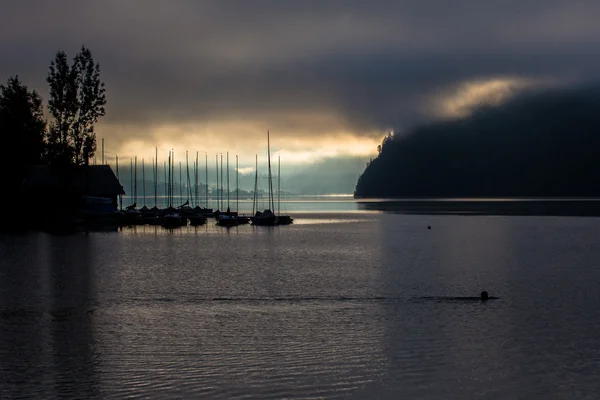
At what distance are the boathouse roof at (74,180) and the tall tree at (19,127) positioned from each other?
228 centimetres

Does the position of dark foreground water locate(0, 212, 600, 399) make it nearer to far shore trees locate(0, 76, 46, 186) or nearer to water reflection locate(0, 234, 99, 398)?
water reflection locate(0, 234, 99, 398)

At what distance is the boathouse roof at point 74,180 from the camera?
83.2 meters

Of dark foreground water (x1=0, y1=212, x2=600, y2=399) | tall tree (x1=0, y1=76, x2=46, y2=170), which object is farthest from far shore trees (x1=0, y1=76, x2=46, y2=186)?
dark foreground water (x1=0, y1=212, x2=600, y2=399)

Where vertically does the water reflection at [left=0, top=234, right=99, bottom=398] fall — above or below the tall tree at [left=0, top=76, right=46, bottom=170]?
below

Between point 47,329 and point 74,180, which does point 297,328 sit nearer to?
point 47,329

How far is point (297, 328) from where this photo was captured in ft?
75.6

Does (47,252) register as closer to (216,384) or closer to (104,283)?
(104,283)

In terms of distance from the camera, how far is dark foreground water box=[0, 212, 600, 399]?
16.1 metres

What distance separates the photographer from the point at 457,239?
2889 inches

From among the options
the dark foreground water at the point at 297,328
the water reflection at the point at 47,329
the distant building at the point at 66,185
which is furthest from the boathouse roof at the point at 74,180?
the water reflection at the point at 47,329

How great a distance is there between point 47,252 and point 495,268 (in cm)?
3427

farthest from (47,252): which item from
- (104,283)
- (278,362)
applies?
(278,362)

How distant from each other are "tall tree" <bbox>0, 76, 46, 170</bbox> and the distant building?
263cm

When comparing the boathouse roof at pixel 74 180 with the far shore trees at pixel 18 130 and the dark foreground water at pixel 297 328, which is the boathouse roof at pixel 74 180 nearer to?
the far shore trees at pixel 18 130
